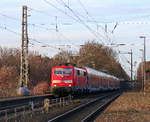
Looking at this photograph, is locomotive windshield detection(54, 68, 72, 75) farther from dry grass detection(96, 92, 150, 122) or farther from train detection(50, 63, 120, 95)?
dry grass detection(96, 92, 150, 122)

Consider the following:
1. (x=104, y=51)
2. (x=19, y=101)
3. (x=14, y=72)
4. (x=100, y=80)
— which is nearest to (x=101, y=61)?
(x=104, y=51)

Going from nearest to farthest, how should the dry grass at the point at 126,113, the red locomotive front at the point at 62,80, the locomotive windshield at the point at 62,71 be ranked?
1. the dry grass at the point at 126,113
2. the red locomotive front at the point at 62,80
3. the locomotive windshield at the point at 62,71

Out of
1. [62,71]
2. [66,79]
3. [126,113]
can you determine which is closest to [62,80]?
[66,79]

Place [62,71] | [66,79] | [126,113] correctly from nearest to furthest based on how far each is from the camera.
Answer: [126,113] < [66,79] < [62,71]

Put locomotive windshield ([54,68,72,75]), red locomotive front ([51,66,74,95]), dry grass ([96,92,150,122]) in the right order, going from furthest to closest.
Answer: locomotive windshield ([54,68,72,75]) → red locomotive front ([51,66,74,95]) → dry grass ([96,92,150,122])

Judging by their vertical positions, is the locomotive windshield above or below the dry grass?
above

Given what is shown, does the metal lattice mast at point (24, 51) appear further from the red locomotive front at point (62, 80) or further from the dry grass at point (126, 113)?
the dry grass at point (126, 113)

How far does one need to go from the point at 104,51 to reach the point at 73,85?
167 feet

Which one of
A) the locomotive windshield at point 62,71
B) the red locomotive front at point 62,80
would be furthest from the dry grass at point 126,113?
the locomotive windshield at point 62,71

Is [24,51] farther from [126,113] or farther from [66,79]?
[126,113]

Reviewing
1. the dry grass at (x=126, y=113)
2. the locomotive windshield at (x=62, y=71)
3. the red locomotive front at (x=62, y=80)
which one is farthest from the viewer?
the locomotive windshield at (x=62, y=71)

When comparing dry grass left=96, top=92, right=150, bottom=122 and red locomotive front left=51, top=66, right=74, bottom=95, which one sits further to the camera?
red locomotive front left=51, top=66, right=74, bottom=95

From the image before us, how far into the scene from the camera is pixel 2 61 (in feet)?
201

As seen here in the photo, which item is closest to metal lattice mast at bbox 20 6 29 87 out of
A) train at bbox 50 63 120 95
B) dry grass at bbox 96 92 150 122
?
train at bbox 50 63 120 95
